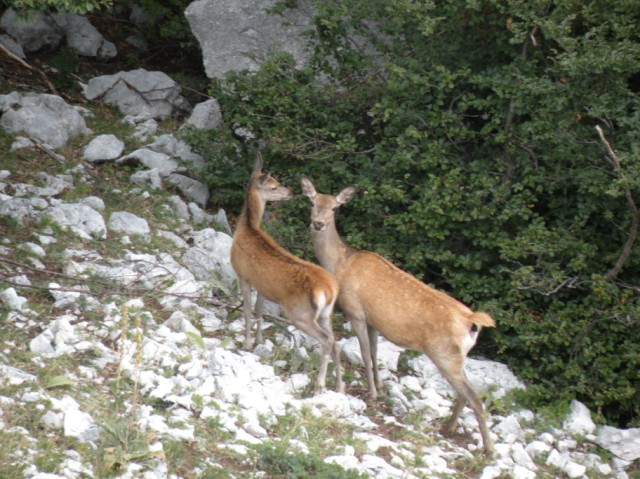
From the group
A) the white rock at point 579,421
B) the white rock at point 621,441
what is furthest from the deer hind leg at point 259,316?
the white rock at point 621,441

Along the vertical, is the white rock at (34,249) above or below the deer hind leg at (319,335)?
below

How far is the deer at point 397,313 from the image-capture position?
883cm

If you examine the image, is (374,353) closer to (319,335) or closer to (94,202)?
(319,335)

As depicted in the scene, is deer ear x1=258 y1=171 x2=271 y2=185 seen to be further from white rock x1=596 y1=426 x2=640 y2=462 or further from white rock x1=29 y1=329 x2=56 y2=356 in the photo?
white rock x1=596 y1=426 x2=640 y2=462

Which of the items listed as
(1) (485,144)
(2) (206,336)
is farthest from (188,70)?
(2) (206,336)

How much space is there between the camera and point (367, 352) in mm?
9562

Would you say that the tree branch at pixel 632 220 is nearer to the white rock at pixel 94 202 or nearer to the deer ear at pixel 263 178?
the deer ear at pixel 263 178

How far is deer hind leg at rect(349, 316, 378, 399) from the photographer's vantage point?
31.2 ft

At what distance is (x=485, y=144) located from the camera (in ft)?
37.0

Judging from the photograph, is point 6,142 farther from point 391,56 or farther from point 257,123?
point 391,56

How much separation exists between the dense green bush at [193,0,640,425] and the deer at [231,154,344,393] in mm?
1815

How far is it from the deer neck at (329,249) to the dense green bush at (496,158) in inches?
37.9

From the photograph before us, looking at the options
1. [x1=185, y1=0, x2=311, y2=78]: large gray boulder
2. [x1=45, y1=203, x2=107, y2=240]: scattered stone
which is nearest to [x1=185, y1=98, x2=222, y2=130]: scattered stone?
[x1=185, y1=0, x2=311, y2=78]: large gray boulder

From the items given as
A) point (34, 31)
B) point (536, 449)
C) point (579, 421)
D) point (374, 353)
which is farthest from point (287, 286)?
point (34, 31)
